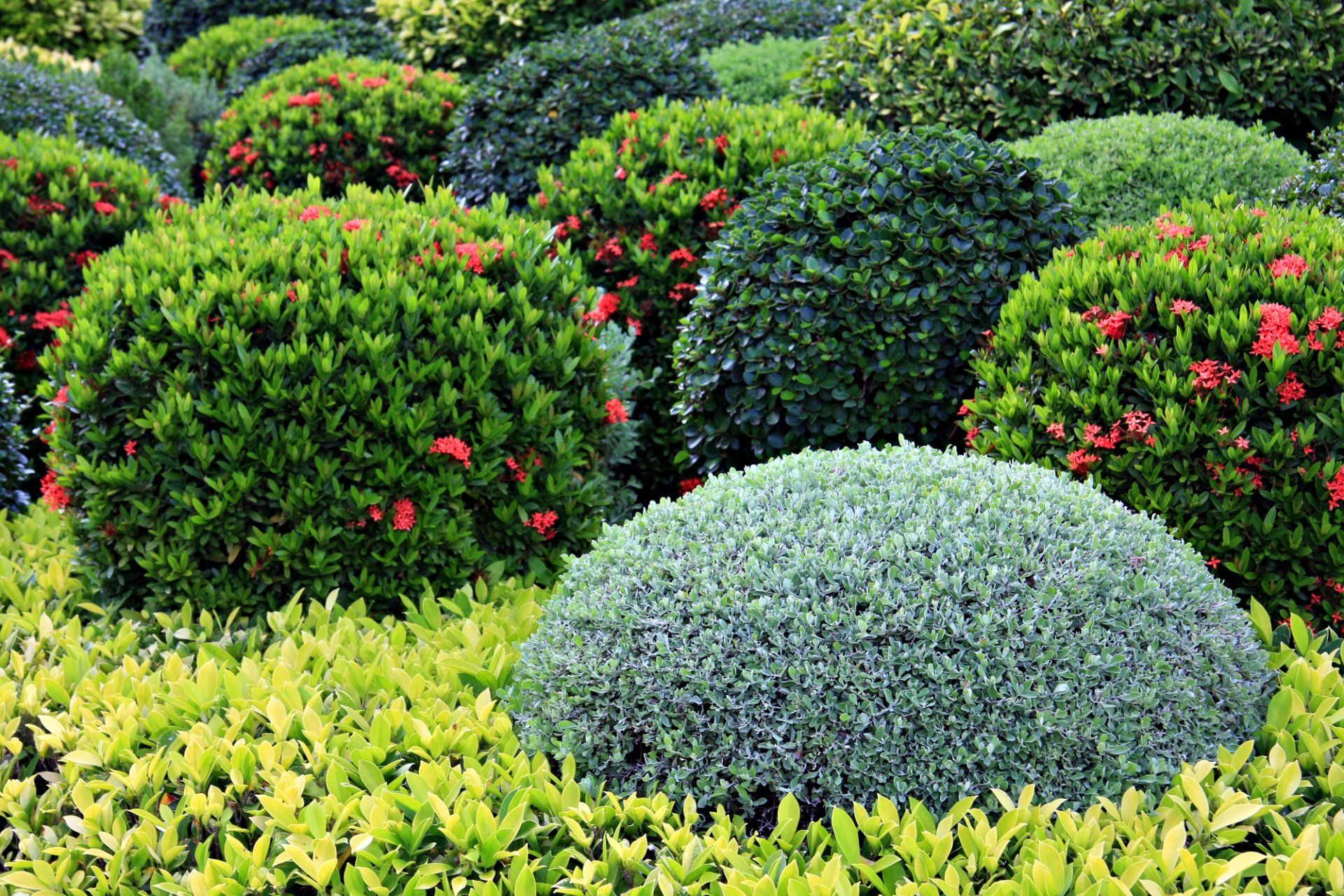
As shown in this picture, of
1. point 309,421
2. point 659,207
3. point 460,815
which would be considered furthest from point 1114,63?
point 460,815

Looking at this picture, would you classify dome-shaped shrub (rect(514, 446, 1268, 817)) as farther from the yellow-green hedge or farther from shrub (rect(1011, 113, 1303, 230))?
shrub (rect(1011, 113, 1303, 230))

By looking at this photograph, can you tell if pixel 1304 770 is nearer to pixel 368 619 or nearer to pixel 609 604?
pixel 609 604

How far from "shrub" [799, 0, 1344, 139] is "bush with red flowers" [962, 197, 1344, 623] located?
3.20 metres

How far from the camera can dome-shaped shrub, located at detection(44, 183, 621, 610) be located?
4.25 m

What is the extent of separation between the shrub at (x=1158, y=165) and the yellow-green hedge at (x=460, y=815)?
2.97 m

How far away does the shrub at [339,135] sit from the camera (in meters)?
8.93

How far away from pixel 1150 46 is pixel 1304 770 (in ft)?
17.5

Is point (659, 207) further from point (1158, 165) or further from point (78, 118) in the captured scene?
point (78, 118)

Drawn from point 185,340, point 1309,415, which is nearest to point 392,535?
point 185,340

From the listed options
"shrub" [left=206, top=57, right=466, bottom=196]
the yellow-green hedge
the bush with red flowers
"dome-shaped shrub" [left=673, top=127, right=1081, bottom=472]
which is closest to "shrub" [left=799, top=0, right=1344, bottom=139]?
"dome-shaped shrub" [left=673, top=127, right=1081, bottom=472]

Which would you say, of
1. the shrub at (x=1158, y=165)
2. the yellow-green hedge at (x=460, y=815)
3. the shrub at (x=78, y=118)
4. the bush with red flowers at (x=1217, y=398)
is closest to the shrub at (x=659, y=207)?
the shrub at (x=1158, y=165)

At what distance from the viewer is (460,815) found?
2822mm

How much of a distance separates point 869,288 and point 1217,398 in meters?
1.53

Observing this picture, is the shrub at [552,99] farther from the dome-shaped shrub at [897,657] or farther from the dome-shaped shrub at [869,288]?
the dome-shaped shrub at [897,657]
